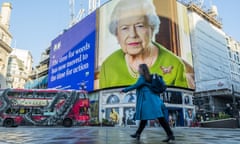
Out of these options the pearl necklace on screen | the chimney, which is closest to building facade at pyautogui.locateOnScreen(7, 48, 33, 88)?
the chimney

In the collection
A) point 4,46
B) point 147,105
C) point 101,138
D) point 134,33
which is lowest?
point 101,138

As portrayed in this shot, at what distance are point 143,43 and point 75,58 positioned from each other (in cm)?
1496

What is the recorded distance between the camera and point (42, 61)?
2532 inches

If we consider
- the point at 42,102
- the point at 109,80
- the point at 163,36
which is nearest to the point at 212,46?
the point at 163,36

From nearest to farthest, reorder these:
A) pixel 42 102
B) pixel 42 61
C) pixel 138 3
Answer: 1. pixel 42 102
2. pixel 138 3
3. pixel 42 61

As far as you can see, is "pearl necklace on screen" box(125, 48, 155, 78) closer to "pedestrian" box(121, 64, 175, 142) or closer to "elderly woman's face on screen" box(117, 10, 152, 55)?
"elderly woman's face on screen" box(117, 10, 152, 55)

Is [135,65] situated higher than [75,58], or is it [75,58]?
[75,58]

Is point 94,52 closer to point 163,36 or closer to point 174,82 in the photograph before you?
point 163,36

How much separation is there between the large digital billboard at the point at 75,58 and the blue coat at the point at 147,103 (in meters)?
33.2

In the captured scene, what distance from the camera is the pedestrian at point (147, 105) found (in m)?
5.36

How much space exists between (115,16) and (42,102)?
2265 centimetres

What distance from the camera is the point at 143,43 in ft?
118

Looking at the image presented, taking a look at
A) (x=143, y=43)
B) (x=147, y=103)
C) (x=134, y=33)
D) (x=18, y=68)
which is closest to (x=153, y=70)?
(x=143, y=43)

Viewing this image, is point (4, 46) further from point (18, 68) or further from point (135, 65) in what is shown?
point (135, 65)
